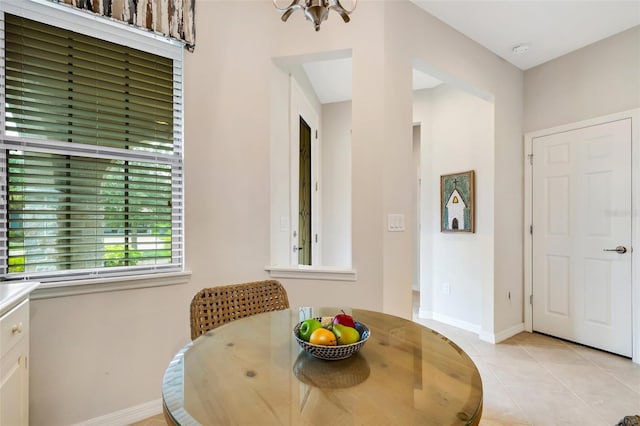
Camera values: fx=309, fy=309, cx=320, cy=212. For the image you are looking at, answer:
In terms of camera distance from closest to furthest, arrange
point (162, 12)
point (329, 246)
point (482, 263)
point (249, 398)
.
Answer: point (249, 398) → point (162, 12) → point (482, 263) → point (329, 246)

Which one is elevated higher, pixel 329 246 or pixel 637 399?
pixel 329 246

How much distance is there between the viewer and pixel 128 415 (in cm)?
179

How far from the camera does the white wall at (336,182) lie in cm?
420

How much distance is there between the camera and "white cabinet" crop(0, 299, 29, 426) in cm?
109

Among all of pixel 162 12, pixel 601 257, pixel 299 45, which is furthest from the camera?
pixel 601 257

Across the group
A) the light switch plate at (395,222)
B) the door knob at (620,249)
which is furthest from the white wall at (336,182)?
the door knob at (620,249)

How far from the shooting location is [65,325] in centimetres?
165

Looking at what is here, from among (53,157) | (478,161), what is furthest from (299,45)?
(478,161)

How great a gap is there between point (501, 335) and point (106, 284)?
3.40 meters

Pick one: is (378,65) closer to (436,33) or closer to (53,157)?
(436,33)

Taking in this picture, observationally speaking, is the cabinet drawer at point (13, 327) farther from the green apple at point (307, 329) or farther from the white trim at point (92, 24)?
the white trim at point (92, 24)

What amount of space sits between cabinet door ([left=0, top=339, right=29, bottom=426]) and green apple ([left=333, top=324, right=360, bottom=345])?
3.90 feet

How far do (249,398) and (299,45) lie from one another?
2.23m

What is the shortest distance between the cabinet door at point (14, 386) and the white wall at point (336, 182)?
10.8ft
